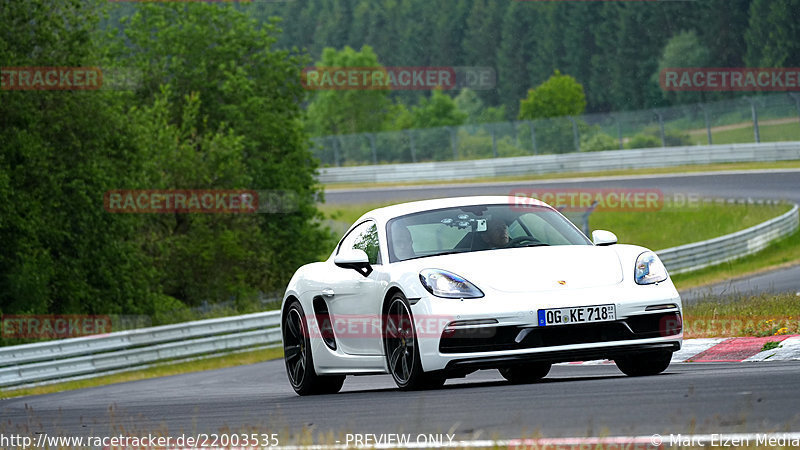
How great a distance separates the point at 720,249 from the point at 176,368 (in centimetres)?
1353

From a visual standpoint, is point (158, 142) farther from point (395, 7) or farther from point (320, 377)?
point (395, 7)

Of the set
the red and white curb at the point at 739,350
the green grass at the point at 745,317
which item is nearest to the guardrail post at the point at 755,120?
the green grass at the point at 745,317

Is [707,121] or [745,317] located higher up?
[745,317]

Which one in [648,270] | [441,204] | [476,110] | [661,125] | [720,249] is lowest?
[476,110]

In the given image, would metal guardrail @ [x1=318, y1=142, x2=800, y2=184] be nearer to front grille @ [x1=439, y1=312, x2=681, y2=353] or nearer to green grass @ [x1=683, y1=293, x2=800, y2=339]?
green grass @ [x1=683, y1=293, x2=800, y2=339]

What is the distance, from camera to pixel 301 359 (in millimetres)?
10602

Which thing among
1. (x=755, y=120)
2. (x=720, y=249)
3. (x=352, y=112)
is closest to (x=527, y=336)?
(x=720, y=249)

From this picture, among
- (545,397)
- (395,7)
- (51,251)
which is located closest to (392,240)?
(545,397)

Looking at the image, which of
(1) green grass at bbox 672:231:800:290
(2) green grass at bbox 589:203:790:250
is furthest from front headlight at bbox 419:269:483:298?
(2) green grass at bbox 589:203:790:250

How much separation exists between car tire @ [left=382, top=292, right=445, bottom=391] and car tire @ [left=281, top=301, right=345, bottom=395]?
4.37 feet

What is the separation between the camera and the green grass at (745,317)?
39.7 feet

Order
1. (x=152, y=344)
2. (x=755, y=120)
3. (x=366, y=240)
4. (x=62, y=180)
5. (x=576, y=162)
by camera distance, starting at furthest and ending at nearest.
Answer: (x=576, y=162)
(x=755, y=120)
(x=62, y=180)
(x=152, y=344)
(x=366, y=240)

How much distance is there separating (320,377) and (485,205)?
2.02 meters

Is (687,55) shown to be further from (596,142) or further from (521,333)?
(521,333)
